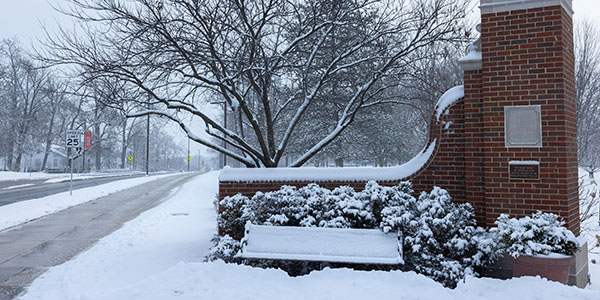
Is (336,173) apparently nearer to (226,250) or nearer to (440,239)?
(440,239)

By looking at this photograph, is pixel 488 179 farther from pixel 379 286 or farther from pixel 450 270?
pixel 379 286

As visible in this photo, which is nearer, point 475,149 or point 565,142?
point 565,142

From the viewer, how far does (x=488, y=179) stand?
18.5 feet

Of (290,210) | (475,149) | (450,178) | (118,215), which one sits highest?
(475,149)

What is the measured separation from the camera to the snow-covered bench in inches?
205

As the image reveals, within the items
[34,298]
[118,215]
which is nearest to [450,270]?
[34,298]

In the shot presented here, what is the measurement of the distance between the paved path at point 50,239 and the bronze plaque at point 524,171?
6849mm

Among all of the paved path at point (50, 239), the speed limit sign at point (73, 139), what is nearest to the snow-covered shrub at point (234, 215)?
the paved path at point (50, 239)

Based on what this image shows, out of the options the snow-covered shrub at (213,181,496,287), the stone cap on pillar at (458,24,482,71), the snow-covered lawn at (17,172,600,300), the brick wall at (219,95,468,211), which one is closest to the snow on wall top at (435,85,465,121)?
the brick wall at (219,95,468,211)

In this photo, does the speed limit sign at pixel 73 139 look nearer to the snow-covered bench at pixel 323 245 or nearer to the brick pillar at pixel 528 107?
the snow-covered bench at pixel 323 245

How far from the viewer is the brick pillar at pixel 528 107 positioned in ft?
17.5

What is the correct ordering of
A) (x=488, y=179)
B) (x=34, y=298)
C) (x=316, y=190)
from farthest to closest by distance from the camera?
(x=316, y=190)
(x=488, y=179)
(x=34, y=298)

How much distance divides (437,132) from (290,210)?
265 cm

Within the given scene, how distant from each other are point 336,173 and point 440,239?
195 centimetres
